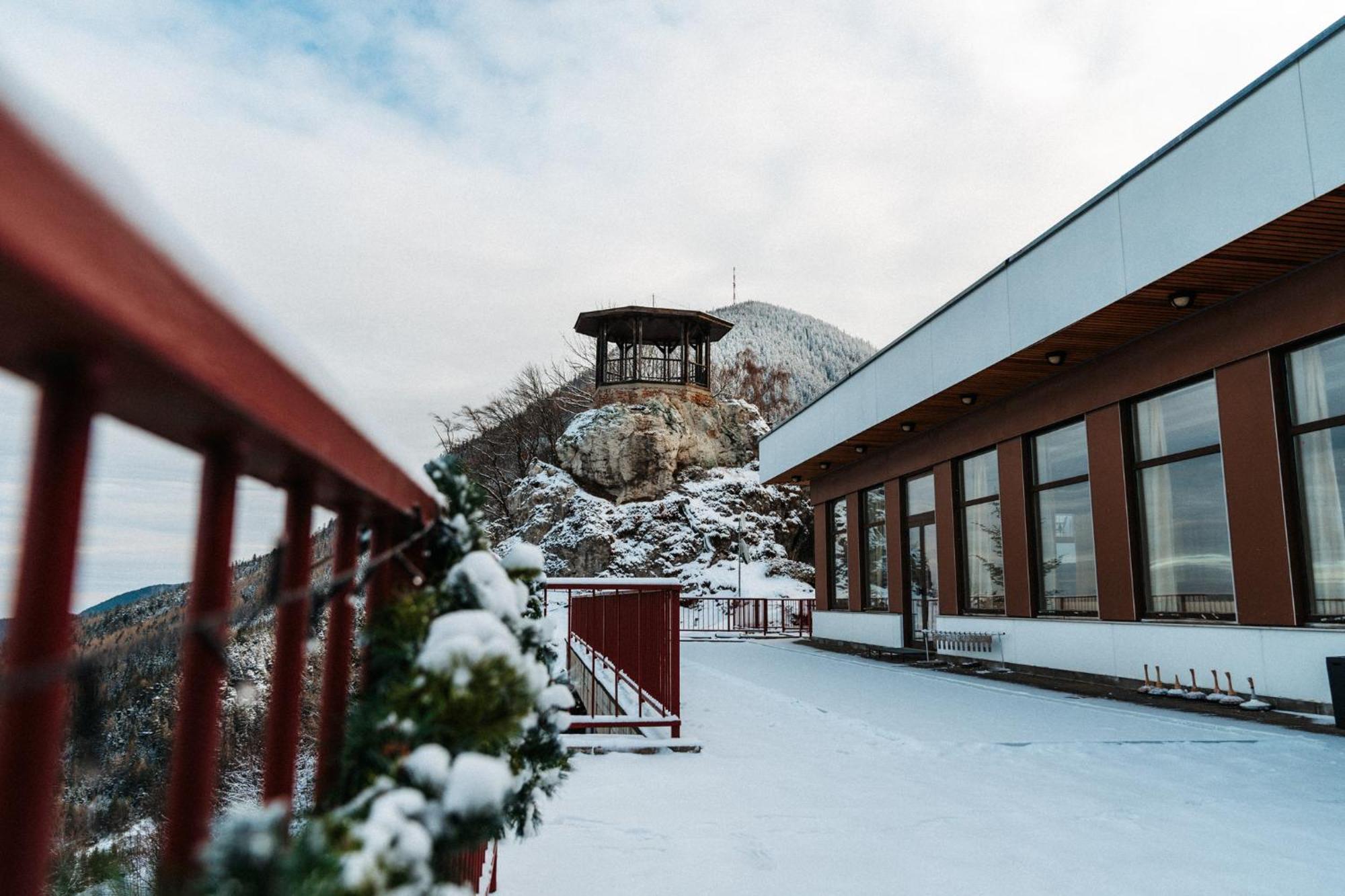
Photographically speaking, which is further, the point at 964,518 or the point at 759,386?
the point at 759,386

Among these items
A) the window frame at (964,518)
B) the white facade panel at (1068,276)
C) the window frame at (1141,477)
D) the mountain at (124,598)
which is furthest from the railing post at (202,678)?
the window frame at (964,518)

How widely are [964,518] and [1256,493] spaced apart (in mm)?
5384

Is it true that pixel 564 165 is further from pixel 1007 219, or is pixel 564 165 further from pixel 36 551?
pixel 1007 219

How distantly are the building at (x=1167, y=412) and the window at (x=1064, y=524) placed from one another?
33 mm

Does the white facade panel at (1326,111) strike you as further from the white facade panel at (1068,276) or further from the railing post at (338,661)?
the railing post at (338,661)

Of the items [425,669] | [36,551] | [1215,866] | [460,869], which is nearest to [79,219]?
[36,551]

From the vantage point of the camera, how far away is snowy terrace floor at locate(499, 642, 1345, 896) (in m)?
3.10

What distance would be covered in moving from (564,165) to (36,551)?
15077 millimetres

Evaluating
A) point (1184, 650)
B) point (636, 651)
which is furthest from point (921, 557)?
point (636, 651)

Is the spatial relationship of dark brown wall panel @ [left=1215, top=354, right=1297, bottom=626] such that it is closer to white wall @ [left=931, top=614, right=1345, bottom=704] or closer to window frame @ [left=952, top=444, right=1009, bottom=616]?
white wall @ [left=931, top=614, right=1345, bottom=704]

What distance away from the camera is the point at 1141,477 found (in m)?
9.48

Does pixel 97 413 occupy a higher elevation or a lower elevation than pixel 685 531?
lower

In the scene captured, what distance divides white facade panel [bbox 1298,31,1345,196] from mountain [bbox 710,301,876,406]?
47132 mm

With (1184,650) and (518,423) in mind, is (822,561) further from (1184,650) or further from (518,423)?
(518,423)
